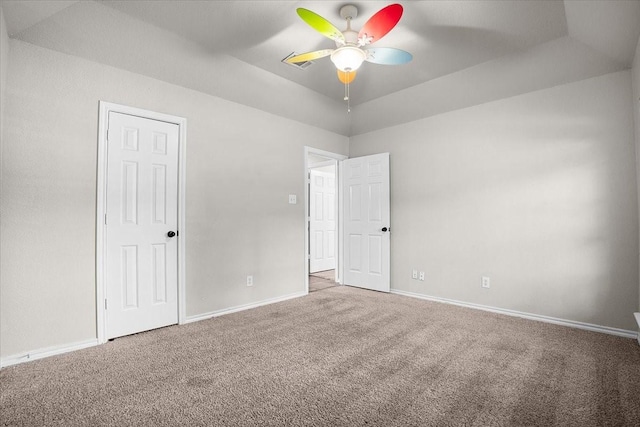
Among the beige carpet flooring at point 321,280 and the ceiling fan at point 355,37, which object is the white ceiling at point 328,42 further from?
the beige carpet flooring at point 321,280

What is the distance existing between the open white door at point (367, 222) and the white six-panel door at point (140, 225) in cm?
265

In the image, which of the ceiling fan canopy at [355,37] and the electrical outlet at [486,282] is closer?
the ceiling fan canopy at [355,37]

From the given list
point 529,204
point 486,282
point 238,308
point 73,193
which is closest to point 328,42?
point 73,193

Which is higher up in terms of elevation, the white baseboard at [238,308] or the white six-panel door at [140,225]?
the white six-panel door at [140,225]

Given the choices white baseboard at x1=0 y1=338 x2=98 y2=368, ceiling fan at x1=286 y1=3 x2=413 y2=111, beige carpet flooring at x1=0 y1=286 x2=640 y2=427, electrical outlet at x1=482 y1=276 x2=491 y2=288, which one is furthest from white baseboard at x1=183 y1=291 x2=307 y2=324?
ceiling fan at x1=286 y1=3 x2=413 y2=111

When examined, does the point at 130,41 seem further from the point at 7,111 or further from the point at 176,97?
the point at 7,111

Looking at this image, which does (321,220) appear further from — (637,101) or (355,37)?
(637,101)

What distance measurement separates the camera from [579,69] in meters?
2.99

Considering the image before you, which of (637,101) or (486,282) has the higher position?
(637,101)

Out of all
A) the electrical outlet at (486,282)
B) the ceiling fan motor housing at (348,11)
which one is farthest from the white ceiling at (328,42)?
the electrical outlet at (486,282)

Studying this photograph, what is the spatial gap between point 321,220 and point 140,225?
418 centimetres

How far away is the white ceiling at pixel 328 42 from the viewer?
2.36 m

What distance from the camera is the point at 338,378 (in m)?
2.09

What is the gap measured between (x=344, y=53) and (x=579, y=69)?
2.43 metres
